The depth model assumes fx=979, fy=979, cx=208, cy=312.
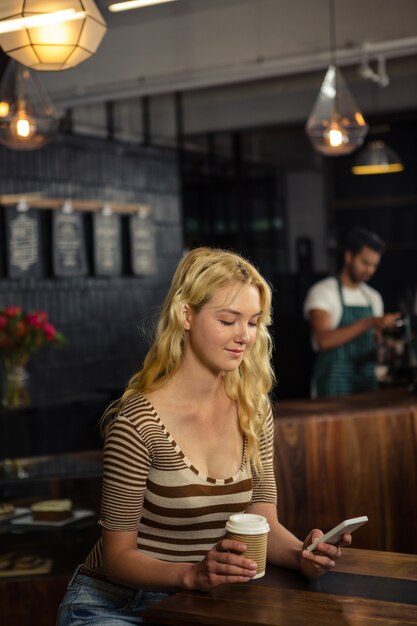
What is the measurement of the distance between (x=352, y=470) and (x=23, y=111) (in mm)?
2389

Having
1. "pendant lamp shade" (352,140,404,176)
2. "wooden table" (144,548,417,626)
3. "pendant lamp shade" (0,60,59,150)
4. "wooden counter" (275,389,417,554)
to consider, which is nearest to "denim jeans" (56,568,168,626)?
"wooden table" (144,548,417,626)

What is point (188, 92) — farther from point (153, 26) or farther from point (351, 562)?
point (351, 562)

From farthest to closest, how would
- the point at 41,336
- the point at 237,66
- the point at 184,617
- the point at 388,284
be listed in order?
the point at 388,284, the point at 237,66, the point at 41,336, the point at 184,617

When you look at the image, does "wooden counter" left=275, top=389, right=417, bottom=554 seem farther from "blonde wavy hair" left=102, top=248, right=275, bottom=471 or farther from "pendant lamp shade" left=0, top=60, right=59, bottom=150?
"pendant lamp shade" left=0, top=60, right=59, bottom=150

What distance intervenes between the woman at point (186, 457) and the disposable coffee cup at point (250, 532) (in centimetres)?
13

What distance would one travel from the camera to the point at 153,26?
25.9ft

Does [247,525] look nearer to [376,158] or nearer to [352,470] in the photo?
[352,470]

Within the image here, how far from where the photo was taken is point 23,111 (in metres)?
4.80

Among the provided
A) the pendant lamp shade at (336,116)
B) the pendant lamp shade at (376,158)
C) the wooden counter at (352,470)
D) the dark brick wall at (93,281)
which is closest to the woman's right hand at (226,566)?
the wooden counter at (352,470)

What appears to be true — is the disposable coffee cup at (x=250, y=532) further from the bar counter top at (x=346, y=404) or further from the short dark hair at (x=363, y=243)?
the short dark hair at (x=363, y=243)

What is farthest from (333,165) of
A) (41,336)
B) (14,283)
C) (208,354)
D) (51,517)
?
(208,354)

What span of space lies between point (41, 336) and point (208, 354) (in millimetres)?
4003

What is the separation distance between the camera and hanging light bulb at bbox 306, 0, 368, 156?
5.46 meters

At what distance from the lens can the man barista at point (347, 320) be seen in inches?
194
